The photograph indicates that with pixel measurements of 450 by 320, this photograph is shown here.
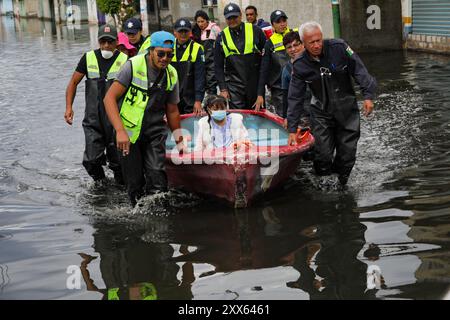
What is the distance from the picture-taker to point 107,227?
739 centimetres

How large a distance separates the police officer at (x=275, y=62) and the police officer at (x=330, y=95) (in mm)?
2211

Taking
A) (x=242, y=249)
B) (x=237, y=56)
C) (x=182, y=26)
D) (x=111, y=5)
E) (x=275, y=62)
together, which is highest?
(x=111, y=5)

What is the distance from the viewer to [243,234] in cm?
699

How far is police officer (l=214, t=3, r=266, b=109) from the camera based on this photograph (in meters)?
9.94

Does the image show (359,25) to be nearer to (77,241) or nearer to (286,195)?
(286,195)

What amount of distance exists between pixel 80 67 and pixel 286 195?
9.19ft

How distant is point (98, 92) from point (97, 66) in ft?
1.01

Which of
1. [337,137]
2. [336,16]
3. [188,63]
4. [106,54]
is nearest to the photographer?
[337,137]

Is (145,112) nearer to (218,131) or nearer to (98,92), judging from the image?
(218,131)

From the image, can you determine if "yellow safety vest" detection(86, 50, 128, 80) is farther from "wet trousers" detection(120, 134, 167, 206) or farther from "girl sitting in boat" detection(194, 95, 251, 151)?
"wet trousers" detection(120, 134, 167, 206)

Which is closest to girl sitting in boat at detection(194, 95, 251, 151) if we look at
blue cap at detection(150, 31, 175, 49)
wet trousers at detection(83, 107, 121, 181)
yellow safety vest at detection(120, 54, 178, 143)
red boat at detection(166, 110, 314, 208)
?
red boat at detection(166, 110, 314, 208)

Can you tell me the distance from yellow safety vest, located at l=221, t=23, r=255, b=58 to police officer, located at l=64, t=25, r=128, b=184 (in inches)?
78.1

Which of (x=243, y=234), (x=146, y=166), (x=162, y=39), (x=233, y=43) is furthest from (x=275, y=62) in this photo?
(x=243, y=234)

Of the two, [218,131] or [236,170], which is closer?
[236,170]
